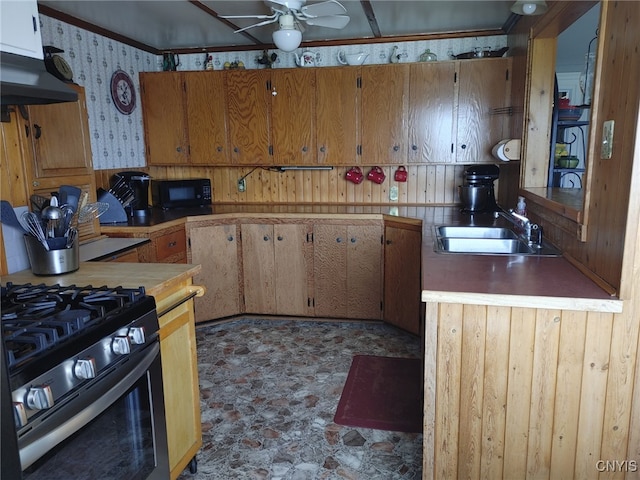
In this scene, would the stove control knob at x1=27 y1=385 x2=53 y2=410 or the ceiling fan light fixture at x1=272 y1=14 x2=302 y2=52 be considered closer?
the stove control knob at x1=27 y1=385 x2=53 y2=410

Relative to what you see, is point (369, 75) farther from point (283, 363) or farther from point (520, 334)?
point (520, 334)

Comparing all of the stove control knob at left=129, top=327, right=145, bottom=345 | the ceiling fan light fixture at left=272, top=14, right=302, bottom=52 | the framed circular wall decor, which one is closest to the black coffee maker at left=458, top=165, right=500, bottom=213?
the ceiling fan light fixture at left=272, top=14, right=302, bottom=52

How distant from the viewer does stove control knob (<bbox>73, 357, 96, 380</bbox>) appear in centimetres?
124

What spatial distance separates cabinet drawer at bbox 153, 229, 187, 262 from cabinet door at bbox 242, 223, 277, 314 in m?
0.49

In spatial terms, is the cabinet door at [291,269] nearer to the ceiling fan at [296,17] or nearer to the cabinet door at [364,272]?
the cabinet door at [364,272]

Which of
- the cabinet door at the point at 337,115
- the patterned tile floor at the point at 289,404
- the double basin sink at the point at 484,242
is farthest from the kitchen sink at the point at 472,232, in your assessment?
the cabinet door at the point at 337,115

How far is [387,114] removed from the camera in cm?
372

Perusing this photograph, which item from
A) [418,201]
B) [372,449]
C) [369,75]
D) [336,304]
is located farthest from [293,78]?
[372,449]

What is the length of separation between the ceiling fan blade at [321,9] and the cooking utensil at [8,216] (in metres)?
1.83

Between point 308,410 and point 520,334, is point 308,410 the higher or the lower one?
the lower one

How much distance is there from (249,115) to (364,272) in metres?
1.64

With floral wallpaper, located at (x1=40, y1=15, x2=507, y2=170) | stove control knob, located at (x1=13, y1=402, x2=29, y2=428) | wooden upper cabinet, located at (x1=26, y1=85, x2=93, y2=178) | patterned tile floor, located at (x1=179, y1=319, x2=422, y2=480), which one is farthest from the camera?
floral wallpaper, located at (x1=40, y1=15, x2=507, y2=170)

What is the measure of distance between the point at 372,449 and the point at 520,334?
1.01m

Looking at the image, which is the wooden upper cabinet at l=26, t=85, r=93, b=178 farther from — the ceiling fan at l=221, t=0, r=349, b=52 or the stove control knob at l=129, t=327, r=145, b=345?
the stove control knob at l=129, t=327, r=145, b=345
